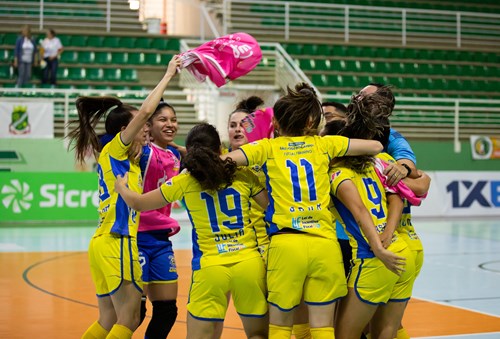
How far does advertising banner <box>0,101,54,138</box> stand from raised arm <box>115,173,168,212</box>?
40.9 ft

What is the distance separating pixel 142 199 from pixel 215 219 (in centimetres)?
45

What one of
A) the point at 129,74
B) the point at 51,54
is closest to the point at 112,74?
the point at 129,74

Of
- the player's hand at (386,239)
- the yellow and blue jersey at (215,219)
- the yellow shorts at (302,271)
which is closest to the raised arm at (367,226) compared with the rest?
the player's hand at (386,239)

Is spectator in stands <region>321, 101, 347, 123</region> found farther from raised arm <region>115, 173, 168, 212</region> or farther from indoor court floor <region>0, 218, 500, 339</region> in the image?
indoor court floor <region>0, 218, 500, 339</region>

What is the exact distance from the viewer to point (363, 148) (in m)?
4.76

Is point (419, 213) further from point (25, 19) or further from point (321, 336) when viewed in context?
point (321, 336)

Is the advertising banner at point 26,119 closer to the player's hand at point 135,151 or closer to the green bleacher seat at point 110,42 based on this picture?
the green bleacher seat at point 110,42

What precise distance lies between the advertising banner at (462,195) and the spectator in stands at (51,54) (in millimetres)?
8936

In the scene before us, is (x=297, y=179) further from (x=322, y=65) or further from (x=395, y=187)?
(x=322, y=65)

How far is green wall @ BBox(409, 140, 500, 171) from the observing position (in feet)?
64.7

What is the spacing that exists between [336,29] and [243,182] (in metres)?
19.6

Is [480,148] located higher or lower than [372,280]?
higher

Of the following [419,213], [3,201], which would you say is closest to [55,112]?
[3,201]

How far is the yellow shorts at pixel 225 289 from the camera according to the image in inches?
182
